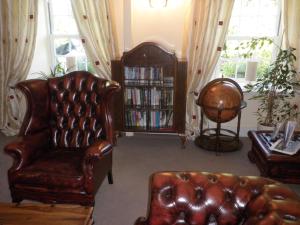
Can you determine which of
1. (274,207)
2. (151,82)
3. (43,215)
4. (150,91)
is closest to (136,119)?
(150,91)

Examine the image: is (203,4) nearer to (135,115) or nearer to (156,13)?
(156,13)

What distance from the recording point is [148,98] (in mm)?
3748

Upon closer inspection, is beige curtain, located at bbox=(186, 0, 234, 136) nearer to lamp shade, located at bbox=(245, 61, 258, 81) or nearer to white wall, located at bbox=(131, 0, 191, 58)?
white wall, located at bbox=(131, 0, 191, 58)

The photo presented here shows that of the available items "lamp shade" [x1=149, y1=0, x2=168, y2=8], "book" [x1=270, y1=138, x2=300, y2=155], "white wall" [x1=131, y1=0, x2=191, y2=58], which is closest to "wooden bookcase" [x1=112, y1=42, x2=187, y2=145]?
"white wall" [x1=131, y1=0, x2=191, y2=58]

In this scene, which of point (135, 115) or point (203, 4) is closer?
point (203, 4)

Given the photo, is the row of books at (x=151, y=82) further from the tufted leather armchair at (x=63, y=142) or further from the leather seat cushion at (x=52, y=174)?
the leather seat cushion at (x=52, y=174)

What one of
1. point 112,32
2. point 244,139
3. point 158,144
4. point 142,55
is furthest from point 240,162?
point 112,32

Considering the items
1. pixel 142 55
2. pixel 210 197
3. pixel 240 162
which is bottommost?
pixel 240 162

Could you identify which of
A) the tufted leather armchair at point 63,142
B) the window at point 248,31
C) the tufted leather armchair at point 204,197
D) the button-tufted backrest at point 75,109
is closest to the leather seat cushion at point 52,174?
the tufted leather armchair at point 63,142

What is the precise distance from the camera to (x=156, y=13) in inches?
147

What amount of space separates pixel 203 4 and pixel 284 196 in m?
2.89

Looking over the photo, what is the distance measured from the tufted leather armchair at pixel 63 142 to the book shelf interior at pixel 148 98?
3.39 ft

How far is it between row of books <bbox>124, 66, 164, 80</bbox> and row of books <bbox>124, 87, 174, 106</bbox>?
0.53ft

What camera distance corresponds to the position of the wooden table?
1.58 meters
